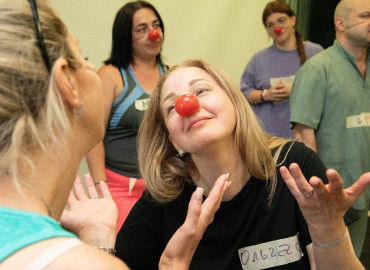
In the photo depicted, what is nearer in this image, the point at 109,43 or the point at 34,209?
the point at 34,209

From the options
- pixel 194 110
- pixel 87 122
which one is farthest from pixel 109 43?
pixel 87 122

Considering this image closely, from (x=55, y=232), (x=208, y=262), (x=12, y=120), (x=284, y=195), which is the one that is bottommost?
(x=208, y=262)

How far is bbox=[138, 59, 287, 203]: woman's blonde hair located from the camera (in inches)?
72.7

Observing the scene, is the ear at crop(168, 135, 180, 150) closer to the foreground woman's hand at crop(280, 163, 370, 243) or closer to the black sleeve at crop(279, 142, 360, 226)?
the black sleeve at crop(279, 142, 360, 226)

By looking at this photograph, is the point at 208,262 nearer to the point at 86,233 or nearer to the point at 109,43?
the point at 86,233

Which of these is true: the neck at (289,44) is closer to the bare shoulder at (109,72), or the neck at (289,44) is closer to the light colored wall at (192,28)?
the light colored wall at (192,28)

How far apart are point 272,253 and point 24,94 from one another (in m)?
1.08

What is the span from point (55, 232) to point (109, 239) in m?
0.67

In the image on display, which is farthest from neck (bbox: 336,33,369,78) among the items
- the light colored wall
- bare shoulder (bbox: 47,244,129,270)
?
bare shoulder (bbox: 47,244,129,270)

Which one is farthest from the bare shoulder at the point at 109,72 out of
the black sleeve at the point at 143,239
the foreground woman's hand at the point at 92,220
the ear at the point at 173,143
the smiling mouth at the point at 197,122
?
the foreground woman's hand at the point at 92,220

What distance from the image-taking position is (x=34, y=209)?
917 mm

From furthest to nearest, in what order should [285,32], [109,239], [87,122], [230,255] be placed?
1. [285,32]
2. [230,255]
3. [109,239]
4. [87,122]

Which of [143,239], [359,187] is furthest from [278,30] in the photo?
[359,187]

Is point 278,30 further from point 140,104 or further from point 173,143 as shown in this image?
point 173,143
